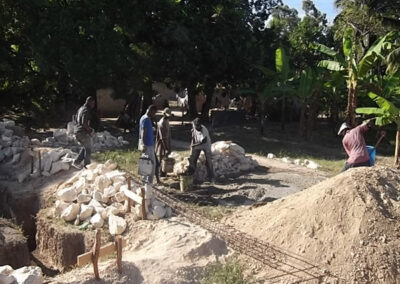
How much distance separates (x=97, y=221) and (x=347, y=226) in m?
3.80

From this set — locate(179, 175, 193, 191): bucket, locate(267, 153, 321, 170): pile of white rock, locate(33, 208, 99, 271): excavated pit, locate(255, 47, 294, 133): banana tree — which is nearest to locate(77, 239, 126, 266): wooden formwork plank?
locate(33, 208, 99, 271): excavated pit

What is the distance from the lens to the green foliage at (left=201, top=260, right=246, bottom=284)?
598 centimetres

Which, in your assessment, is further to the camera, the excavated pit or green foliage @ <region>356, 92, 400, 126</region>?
green foliage @ <region>356, 92, 400, 126</region>

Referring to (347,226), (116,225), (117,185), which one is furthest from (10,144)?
(347,226)

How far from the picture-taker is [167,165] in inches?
412

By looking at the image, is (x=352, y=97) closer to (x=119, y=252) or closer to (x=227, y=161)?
(x=227, y=161)

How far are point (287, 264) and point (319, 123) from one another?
1709 cm

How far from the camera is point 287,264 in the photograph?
6.05m

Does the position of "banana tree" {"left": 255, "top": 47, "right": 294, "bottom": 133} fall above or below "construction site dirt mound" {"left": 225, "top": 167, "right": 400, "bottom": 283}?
above

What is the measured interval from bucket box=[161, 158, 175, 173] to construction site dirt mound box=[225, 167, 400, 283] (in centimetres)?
342

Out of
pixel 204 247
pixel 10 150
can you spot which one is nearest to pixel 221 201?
pixel 204 247

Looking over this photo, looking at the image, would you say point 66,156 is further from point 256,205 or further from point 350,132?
point 350,132

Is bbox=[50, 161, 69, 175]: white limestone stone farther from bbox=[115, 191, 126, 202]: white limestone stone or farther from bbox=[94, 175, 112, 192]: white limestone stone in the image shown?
bbox=[115, 191, 126, 202]: white limestone stone

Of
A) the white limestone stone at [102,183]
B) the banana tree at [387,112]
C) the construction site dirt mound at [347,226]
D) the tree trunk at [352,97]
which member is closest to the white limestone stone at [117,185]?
the white limestone stone at [102,183]
